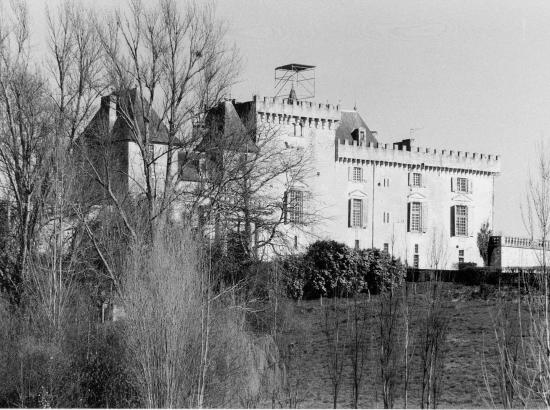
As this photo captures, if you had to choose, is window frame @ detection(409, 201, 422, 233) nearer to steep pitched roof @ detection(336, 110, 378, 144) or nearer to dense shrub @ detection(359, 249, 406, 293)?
steep pitched roof @ detection(336, 110, 378, 144)

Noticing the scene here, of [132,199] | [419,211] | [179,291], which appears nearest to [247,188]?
[132,199]

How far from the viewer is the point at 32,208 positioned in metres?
29.6

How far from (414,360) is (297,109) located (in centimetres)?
2519

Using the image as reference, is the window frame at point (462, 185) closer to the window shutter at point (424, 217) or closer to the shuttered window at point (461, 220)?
the shuttered window at point (461, 220)

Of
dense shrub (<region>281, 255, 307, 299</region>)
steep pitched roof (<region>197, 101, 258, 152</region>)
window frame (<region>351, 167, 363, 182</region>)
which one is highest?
window frame (<region>351, 167, 363, 182</region>)

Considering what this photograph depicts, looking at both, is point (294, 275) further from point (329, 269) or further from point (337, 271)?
point (337, 271)

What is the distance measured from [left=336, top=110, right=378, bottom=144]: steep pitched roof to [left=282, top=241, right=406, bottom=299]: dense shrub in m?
11.8

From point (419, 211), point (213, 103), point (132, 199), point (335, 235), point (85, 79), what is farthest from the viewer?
point (419, 211)

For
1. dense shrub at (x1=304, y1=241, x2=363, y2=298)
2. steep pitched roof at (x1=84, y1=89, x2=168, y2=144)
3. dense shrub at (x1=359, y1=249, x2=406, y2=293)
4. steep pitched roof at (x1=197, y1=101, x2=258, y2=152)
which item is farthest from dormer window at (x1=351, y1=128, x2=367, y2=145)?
steep pitched roof at (x1=197, y1=101, x2=258, y2=152)

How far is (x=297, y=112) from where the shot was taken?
174 ft

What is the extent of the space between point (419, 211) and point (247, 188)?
1029 inches

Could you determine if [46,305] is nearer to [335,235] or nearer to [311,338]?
[311,338]

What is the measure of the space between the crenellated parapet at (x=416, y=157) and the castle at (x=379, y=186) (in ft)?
0.19

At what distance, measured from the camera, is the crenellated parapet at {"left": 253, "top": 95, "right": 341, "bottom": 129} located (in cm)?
5153
